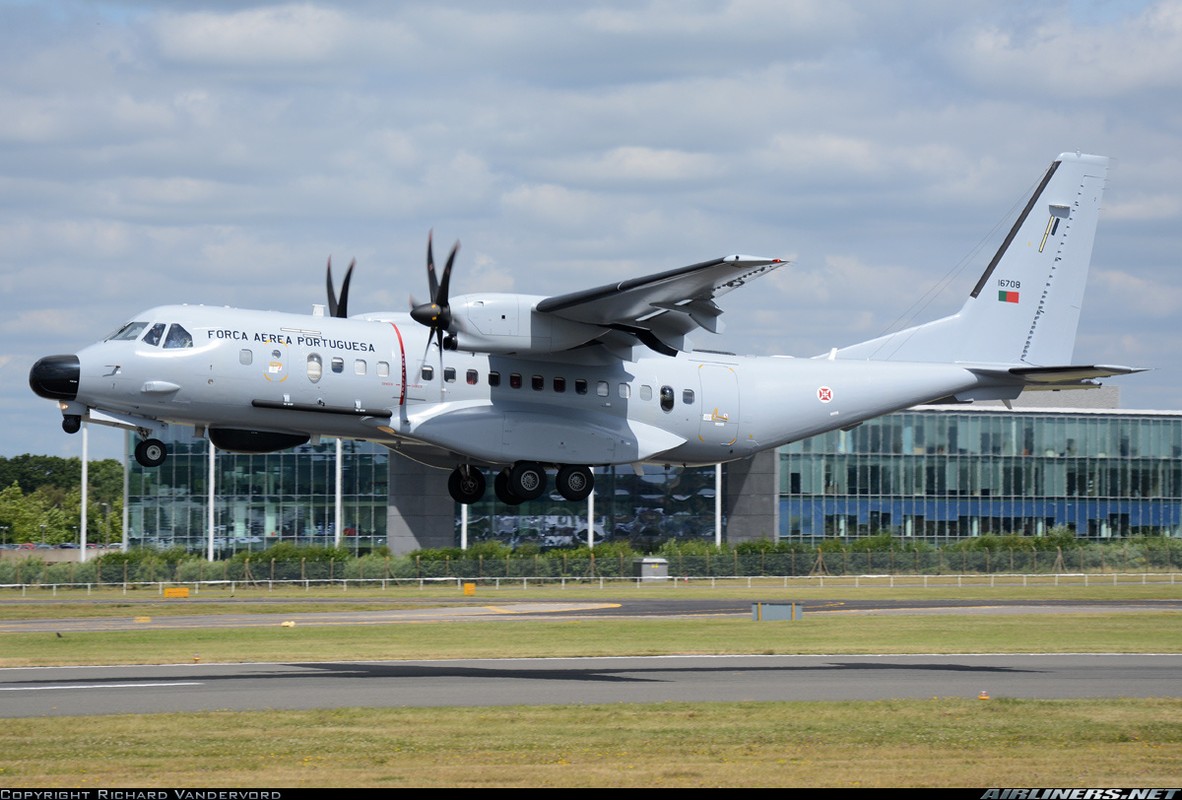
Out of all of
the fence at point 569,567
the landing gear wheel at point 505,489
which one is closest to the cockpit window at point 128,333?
the landing gear wheel at point 505,489

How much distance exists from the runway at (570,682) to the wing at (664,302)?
723 centimetres

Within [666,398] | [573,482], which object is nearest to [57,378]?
[573,482]

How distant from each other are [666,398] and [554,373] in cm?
299

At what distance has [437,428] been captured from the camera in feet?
99.6

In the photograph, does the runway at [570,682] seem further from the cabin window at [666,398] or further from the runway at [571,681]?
the cabin window at [666,398]

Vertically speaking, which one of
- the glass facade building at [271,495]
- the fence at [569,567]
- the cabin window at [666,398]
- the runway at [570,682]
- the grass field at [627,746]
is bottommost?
the fence at [569,567]

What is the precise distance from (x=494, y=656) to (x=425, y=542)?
150 ft

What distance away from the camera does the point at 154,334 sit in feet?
94.0

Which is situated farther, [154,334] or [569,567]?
[569,567]

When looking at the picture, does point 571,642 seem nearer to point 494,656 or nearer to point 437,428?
point 494,656

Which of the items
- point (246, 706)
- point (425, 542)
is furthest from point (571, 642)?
point (425, 542)

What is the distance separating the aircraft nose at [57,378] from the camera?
28.0 meters

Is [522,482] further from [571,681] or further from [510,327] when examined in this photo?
[571,681]

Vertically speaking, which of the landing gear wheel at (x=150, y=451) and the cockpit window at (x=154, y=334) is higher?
the cockpit window at (x=154, y=334)
